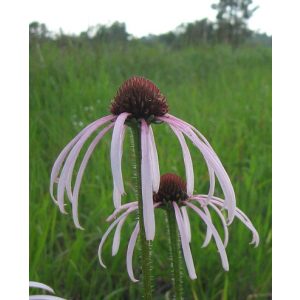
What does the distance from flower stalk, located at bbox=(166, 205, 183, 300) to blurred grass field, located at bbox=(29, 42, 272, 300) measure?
21cm

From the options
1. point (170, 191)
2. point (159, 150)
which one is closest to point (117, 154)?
point (170, 191)

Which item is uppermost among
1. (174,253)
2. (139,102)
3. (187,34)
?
(187,34)

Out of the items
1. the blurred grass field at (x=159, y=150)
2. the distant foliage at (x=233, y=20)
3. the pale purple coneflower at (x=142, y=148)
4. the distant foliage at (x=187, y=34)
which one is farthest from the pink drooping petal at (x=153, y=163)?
the distant foliage at (x=233, y=20)

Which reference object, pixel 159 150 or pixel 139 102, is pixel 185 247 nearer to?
pixel 139 102

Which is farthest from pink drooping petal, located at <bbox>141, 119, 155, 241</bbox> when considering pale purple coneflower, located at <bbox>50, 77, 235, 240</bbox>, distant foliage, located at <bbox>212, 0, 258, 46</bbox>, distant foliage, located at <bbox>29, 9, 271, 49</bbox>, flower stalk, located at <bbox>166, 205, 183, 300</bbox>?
distant foliage, located at <bbox>212, 0, 258, 46</bbox>

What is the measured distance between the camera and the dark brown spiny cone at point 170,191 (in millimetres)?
428

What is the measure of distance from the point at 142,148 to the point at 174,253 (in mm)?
122

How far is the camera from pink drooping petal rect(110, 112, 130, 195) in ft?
0.98

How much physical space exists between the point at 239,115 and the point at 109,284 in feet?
1.83

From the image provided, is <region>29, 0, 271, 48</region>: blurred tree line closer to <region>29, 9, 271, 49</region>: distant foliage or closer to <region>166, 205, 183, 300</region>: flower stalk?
<region>29, 9, 271, 49</region>: distant foliage

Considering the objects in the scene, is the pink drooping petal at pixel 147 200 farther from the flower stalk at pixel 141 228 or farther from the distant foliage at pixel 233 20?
the distant foliage at pixel 233 20

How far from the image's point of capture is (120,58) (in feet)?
3.32

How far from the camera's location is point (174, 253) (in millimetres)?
410
